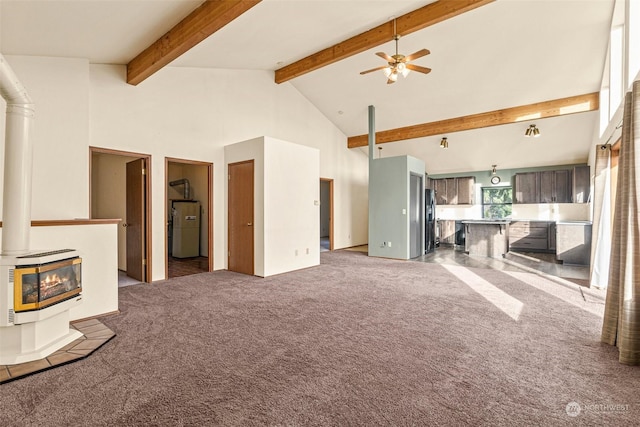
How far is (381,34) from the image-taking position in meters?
4.96

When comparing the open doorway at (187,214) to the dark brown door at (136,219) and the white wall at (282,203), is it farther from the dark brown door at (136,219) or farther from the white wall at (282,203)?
the white wall at (282,203)

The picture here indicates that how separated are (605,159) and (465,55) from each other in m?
2.79

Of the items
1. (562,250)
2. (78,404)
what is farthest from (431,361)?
(562,250)

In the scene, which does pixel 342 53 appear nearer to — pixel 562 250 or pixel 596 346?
pixel 596 346

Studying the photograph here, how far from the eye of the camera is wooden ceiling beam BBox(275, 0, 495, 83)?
4.11m

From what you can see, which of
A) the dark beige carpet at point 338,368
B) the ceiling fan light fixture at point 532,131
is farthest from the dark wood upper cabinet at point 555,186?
the dark beige carpet at point 338,368

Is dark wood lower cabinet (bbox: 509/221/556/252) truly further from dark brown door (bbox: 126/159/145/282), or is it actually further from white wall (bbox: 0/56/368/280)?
dark brown door (bbox: 126/159/145/282)

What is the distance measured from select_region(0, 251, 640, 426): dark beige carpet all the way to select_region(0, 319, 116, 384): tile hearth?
0.08m

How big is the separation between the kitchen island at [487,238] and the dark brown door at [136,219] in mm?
7247

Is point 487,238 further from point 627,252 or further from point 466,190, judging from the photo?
point 627,252

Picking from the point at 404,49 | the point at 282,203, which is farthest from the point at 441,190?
the point at 282,203

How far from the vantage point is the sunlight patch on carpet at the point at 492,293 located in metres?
3.52

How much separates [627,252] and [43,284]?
455 centimetres

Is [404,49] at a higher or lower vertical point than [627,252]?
higher
